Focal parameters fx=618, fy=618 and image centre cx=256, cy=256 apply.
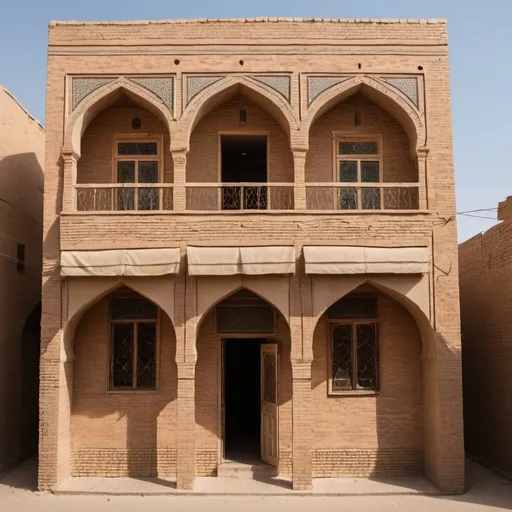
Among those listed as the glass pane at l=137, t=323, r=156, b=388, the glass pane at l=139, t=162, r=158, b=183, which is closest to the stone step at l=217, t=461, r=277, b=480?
the glass pane at l=137, t=323, r=156, b=388

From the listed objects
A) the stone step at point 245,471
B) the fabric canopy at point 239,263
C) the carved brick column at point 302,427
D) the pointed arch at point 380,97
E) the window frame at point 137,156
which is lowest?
the stone step at point 245,471

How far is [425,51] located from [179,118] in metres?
4.53

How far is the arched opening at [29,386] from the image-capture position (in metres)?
12.5

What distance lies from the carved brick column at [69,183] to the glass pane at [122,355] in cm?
237

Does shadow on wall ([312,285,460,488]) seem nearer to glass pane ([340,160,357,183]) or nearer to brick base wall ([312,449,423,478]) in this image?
brick base wall ([312,449,423,478])

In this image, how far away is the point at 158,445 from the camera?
36.1ft

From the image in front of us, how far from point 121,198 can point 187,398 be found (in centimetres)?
389

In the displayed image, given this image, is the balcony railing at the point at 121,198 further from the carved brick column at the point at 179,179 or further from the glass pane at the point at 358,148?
the glass pane at the point at 358,148

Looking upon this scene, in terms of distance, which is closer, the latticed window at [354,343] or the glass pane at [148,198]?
the latticed window at [354,343]

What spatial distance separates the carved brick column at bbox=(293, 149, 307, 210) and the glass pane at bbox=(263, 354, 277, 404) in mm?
2904

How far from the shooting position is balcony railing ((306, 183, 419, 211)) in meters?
11.3

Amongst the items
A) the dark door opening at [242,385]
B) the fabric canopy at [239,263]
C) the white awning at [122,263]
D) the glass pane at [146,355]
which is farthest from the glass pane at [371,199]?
the dark door opening at [242,385]

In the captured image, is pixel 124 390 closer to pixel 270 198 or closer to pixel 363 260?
pixel 270 198

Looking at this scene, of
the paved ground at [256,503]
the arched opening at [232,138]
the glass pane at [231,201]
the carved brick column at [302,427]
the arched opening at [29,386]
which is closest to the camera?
the paved ground at [256,503]
